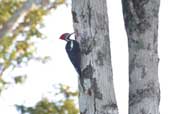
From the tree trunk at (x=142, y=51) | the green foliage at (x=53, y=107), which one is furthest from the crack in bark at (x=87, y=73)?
the green foliage at (x=53, y=107)

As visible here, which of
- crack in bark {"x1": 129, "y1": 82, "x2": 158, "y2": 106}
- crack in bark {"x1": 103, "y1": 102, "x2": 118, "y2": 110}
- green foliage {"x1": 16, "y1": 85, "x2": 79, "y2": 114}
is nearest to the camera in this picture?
crack in bark {"x1": 103, "y1": 102, "x2": 118, "y2": 110}

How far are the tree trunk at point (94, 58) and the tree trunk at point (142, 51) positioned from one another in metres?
0.21

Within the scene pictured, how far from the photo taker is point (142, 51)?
14.4 ft

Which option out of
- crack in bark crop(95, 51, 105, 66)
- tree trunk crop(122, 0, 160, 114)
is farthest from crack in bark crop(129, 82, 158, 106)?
crack in bark crop(95, 51, 105, 66)

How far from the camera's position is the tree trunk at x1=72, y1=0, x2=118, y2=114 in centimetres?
418

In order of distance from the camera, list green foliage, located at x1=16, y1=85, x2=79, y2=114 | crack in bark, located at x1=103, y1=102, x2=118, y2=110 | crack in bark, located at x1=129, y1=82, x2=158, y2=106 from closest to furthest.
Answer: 1. crack in bark, located at x1=103, y1=102, x2=118, y2=110
2. crack in bark, located at x1=129, y1=82, x2=158, y2=106
3. green foliage, located at x1=16, y1=85, x2=79, y2=114

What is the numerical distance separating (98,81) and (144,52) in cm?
43

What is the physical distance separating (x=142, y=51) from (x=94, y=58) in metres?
0.37

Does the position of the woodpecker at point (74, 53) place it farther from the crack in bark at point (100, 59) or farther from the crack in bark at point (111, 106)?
the crack in bark at point (111, 106)

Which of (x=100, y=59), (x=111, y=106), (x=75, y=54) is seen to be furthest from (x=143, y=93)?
(x=75, y=54)

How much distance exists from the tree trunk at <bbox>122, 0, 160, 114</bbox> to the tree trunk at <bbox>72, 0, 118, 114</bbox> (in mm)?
205

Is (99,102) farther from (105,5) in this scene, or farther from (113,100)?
(105,5)

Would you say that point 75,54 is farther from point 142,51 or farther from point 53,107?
point 53,107

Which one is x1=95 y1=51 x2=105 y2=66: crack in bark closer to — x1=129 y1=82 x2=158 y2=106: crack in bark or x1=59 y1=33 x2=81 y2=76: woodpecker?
x1=59 y1=33 x2=81 y2=76: woodpecker
